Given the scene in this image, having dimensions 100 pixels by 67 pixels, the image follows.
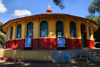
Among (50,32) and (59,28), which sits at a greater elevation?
(59,28)

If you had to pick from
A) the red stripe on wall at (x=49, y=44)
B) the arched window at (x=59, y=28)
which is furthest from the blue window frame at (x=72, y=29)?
the arched window at (x=59, y=28)

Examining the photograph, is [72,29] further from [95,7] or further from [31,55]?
[95,7]

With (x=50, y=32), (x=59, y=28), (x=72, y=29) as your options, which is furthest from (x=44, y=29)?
(x=72, y=29)

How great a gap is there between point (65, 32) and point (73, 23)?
1968 mm

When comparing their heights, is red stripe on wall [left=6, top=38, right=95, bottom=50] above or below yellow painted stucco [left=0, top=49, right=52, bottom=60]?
above

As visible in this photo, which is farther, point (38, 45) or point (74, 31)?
point (74, 31)

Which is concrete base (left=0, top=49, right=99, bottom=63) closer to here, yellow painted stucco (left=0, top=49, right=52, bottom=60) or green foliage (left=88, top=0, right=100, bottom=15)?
yellow painted stucco (left=0, top=49, right=52, bottom=60)

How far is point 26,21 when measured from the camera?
36.4 ft

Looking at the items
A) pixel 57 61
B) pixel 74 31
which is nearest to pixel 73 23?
pixel 74 31

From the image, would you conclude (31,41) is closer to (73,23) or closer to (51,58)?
(51,58)

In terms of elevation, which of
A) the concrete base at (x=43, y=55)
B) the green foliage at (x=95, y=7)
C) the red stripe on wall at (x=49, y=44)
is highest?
the green foliage at (x=95, y=7)

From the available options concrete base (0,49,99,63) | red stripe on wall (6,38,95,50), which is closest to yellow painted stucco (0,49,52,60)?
concrete base (0,49,99,63)

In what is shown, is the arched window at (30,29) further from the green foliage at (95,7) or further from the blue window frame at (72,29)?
the green foliage at (95,7)

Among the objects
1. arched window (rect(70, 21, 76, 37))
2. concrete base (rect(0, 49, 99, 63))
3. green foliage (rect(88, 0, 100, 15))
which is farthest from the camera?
green foliage (rect(88, 0, 100, 15))
